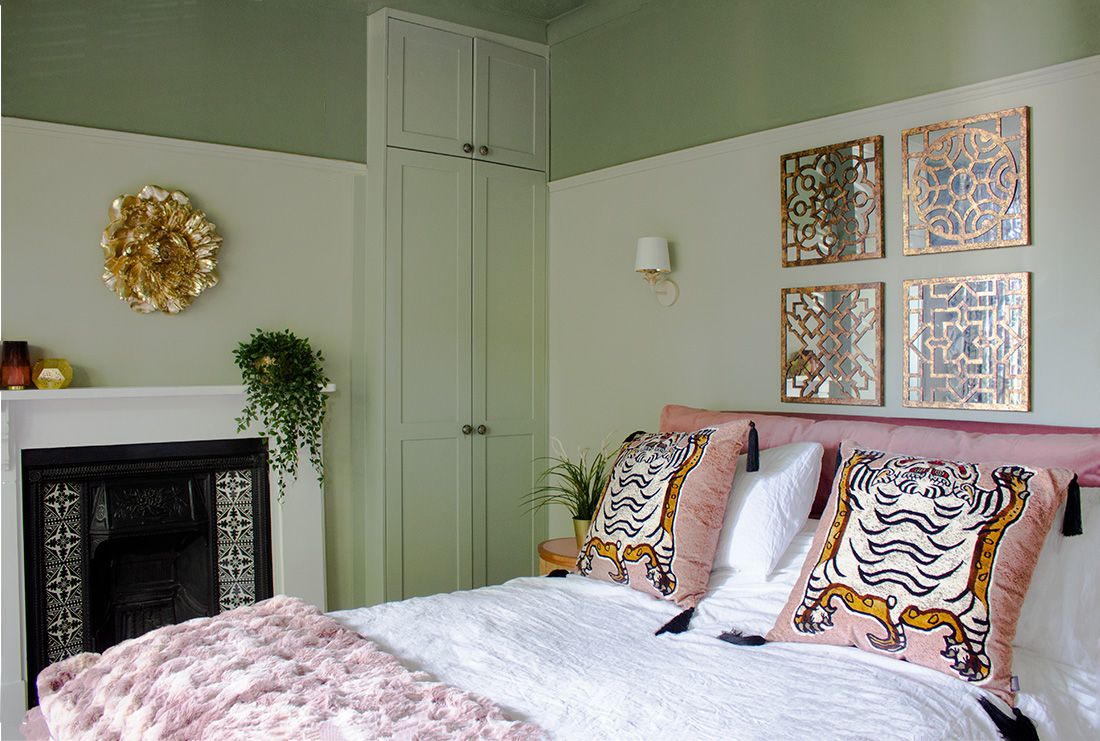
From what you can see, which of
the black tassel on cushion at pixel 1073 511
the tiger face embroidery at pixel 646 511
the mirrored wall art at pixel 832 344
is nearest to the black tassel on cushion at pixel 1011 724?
the black tassel on cushion at pixel 1073 511

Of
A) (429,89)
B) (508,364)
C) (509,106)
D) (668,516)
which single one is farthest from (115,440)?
(509,106)

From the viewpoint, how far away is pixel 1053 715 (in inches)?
69.0

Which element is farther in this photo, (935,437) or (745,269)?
(745,269)

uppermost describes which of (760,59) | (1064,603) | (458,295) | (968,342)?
(760,59)

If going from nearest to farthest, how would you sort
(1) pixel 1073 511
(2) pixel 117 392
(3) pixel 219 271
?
(1) pixel 1073 511, (2) pixel 117 392, (3) pixel 219 271

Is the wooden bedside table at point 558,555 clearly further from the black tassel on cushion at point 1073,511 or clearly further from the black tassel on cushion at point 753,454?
the black tassel on cushion at point 1073,511

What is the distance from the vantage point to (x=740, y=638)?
2.08 metres

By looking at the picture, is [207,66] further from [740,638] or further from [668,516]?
[740,638]

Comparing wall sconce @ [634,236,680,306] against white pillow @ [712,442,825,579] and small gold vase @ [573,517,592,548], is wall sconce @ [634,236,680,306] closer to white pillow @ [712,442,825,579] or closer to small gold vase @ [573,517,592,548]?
small gold vase @ [573,517,592,548]

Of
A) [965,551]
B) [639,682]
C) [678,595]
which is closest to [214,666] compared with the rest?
[639,682]

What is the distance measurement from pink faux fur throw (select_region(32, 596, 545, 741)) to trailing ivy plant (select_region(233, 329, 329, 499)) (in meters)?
1.53

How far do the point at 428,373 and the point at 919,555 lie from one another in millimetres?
2487

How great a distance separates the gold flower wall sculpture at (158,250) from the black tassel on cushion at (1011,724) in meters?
3.02

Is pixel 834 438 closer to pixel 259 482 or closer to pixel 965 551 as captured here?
pixel 965 551
